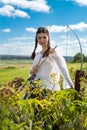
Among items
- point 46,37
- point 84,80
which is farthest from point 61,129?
point 46,37

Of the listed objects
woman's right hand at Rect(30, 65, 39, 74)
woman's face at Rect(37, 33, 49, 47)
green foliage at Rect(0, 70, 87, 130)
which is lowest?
green foliage at Rect(0, 70, 87, 130)

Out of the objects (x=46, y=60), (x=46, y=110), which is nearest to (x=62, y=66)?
(x=46, y=60)

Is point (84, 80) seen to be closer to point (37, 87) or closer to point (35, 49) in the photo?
point (37, 87)

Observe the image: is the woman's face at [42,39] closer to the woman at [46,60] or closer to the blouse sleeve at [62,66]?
the woman at [46,60]

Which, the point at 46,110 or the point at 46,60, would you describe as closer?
the point at 46,110

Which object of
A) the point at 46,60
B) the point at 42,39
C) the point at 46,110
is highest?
the point at 42,39

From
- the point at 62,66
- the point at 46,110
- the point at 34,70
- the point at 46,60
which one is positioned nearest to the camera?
the point at 46,110

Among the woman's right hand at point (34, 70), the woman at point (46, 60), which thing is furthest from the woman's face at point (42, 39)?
the woman's right hand at point (34, 70)

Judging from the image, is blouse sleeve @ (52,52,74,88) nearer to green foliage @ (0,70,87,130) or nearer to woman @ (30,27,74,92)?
woman @ (30,27,74,92)

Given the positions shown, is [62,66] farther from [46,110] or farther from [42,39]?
[46,110]

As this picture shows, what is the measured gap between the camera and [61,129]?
1918mm

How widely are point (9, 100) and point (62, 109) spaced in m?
0.29

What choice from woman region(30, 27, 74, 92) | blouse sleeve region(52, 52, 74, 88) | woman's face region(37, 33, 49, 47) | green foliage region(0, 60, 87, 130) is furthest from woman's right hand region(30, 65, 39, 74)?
green foliage region(0, 60, 87, 130)

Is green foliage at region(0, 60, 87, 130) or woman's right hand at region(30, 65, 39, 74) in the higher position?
woman's right hand at region(30, 65, 39, 74)
